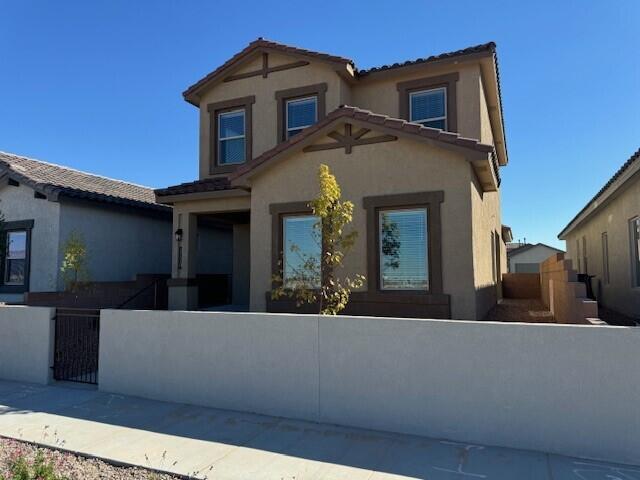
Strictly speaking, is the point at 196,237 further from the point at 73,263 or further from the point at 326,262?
the point at 326,262

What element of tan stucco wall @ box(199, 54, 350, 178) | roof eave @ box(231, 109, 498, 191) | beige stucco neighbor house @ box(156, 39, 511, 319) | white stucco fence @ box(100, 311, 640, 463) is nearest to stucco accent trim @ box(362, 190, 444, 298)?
beige stucco neighbor house @ box(156, 39, 511, 319)

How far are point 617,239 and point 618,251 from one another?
13.5 inches

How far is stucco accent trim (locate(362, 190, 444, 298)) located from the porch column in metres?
5.35

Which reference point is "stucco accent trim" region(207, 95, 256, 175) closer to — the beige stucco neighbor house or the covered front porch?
the beige stucco neighbor house

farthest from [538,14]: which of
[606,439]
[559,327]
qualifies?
[606,439]

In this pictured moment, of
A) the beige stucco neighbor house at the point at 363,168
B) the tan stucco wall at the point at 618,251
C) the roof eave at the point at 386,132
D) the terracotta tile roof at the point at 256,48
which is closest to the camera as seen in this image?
the roof eave at the point at 386,132

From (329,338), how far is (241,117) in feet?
28.7

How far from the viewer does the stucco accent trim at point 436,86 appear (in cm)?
1112

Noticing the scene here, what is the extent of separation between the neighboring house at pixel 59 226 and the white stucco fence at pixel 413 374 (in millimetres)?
7000

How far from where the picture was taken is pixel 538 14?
10914 millimetres

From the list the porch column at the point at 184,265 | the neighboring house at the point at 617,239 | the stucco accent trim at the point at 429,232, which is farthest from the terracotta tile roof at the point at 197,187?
the neighboring house at the point at 617,239

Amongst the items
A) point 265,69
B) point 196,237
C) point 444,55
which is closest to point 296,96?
point 265,69

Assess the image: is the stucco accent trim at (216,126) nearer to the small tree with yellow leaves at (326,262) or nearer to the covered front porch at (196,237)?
the covered front porch at (196,237)

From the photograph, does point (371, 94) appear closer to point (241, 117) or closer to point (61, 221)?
point (241, 117)
